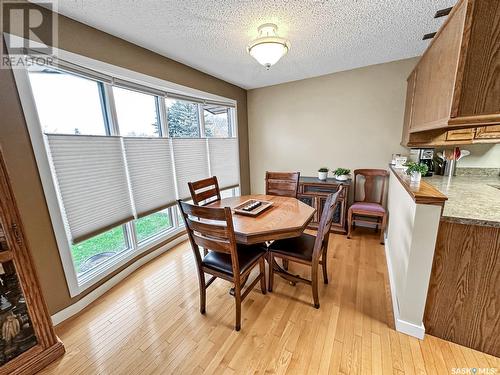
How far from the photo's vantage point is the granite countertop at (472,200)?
122cm

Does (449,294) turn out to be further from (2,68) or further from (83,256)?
(2,68)

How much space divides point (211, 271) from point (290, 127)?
2.85 m

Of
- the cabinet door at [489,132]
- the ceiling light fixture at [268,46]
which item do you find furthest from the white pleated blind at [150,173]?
the cabinet door at [489,132]

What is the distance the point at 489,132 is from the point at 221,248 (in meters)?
2.74

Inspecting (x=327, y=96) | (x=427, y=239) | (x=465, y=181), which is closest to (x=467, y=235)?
(x=427, y=239)

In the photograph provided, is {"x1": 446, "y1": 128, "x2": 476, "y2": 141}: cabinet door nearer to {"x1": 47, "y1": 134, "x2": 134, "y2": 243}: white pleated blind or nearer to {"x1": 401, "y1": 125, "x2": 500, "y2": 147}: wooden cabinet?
{"x1": 401, "y1": 125, "x2": 500, "y2": 147}: wooden cabinet

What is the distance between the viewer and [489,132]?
6.53ft

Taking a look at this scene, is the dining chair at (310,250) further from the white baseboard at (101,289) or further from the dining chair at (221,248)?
the white baseboard at (101,289)

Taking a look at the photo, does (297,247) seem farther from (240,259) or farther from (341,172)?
(341,172)

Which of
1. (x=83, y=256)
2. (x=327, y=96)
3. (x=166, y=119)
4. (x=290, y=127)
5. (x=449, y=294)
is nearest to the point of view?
(x=449, y=294)

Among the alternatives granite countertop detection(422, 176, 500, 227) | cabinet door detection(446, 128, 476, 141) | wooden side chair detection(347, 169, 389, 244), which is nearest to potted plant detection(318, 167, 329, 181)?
wooden side chair detection(347, 169, 389, 244)

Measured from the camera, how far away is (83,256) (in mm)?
1988

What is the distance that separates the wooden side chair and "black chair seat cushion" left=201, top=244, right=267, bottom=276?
5.58ft

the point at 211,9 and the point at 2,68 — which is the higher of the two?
the point at 211,9
